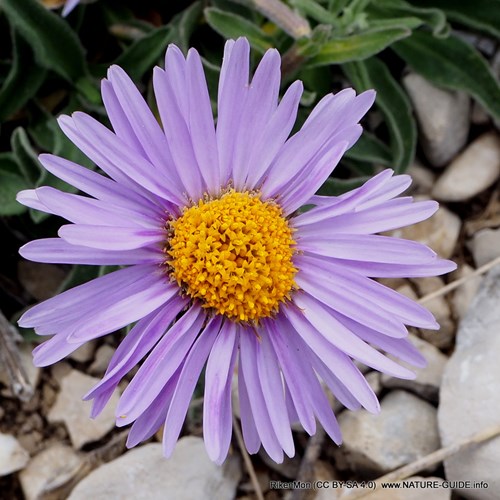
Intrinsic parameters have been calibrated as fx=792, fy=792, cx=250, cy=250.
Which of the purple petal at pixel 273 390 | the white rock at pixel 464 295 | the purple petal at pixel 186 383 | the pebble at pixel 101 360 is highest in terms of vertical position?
the purple petal at pixel 186 383

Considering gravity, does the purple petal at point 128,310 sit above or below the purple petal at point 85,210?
below

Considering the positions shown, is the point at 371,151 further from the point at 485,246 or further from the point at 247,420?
the point at 247,420

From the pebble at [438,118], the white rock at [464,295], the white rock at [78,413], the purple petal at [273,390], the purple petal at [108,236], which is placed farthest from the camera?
the pebble at [438,118]

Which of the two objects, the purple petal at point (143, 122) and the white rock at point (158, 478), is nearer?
the purple petal at point (143, 122)

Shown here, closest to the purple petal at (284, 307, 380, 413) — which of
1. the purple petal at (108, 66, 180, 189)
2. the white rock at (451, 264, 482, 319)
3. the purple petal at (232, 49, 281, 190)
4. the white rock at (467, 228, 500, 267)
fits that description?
the purple petal at (232, 49, 281, 190)

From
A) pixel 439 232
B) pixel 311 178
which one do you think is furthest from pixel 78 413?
pixel 439 232

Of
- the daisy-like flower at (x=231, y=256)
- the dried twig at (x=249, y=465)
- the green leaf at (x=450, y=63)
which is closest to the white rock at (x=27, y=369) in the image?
the dried twig at (x=249, y=465)

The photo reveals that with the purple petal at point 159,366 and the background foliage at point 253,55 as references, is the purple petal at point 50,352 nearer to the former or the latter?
the purple petal at point 159,366
